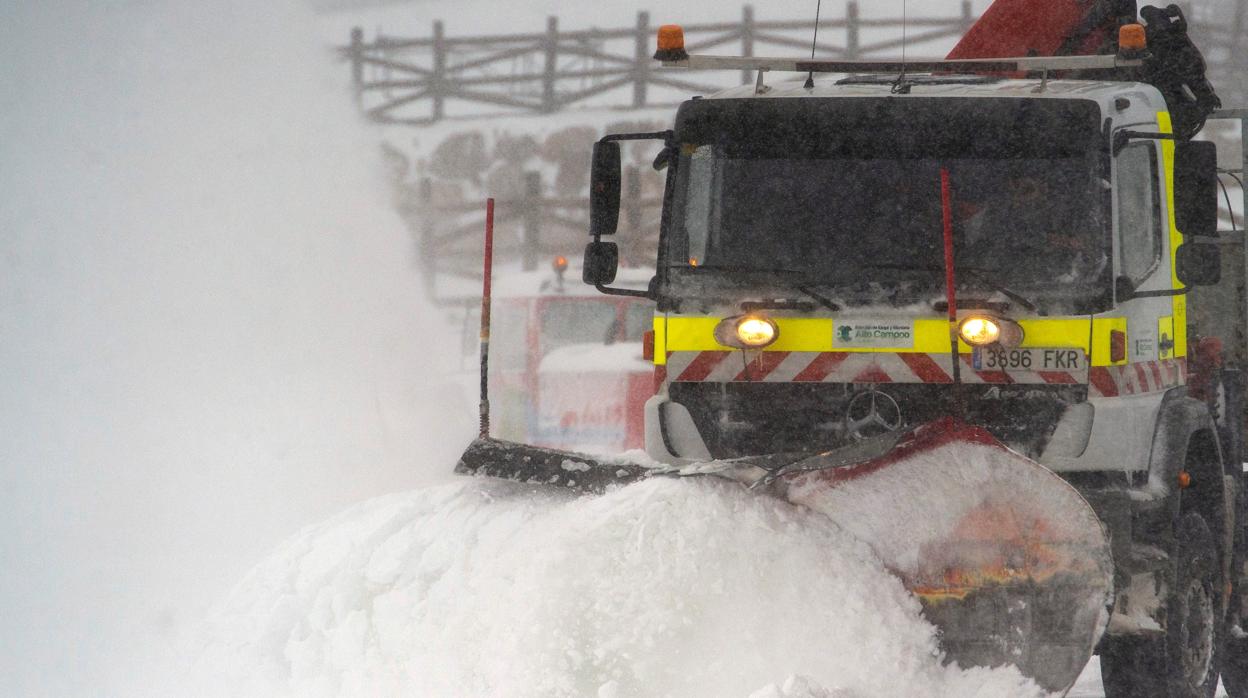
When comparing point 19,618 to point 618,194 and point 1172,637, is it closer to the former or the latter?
point 618,194

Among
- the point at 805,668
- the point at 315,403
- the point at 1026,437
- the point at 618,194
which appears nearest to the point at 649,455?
the point at 618,194

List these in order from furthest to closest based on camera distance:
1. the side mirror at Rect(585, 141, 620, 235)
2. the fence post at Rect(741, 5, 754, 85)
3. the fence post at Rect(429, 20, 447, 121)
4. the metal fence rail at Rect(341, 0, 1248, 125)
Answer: the fence post at Rect(429, 20, 447, 121) < the fence post at Rect(741, 5, 754, 85) < the metal fence rail at Rect(341, 0, 1248, 125) < the side mirror at Rect(585, 141, 620, 235)

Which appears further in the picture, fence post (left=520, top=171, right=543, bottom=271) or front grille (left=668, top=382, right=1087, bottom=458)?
fence post (left=520, top=171, right=543, bottom=271)

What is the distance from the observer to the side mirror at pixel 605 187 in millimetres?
5059

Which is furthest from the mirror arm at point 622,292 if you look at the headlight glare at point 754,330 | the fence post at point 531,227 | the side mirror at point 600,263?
the fence post at point 531,227

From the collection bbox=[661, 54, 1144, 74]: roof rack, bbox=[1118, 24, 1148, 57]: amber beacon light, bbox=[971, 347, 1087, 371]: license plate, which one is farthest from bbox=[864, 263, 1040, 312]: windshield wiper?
bbox=[1118, 24, 1148, 57]: amber beacon light

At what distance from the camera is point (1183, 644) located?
475cm

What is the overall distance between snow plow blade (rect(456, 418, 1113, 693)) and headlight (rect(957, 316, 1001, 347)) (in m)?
0.68

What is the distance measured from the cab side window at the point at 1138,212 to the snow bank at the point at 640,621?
1829 millimetres

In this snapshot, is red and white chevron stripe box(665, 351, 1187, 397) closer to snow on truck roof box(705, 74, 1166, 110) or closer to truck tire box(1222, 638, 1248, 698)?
snow on truck roof box(705, 74, 1166, 110)

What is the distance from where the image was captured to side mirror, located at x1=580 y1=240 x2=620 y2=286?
529 centimetres

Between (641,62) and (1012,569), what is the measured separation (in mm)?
18193

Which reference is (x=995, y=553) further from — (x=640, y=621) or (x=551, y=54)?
(x=551, y=54)

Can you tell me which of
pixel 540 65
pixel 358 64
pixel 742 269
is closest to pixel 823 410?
pixel 742 269
